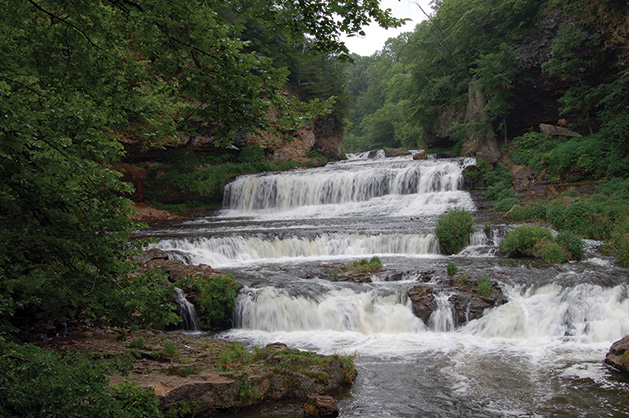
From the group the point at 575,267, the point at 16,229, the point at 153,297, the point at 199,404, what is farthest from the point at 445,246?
the point at 16,229

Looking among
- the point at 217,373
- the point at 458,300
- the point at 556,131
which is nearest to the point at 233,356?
the point at 217,373

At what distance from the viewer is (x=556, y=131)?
24.7 meters

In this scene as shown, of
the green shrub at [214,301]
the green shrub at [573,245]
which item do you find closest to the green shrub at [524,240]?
the green shrub at [573,245]

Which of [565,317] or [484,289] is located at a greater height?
[484,289]

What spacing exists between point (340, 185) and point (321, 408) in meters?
21.4

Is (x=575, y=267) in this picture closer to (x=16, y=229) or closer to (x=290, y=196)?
(x=16, y=229)

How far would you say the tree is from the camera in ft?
11.1

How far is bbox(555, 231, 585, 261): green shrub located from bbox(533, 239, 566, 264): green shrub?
11.8 inches

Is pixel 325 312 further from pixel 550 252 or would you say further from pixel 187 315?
pixel 550 252

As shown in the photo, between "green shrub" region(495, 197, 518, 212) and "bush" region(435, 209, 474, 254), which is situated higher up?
"green shrub" region(495, 197, 518, 212)

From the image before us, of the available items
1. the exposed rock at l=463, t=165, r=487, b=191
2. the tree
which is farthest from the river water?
the exposed rock at l=463, t=165, r=487, b=191

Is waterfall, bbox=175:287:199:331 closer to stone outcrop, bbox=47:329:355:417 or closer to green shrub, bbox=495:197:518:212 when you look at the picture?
stone outcrop, bbox=47:329:355:417

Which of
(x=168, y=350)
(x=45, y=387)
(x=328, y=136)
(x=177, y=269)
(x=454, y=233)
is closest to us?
(x=45, y=387)

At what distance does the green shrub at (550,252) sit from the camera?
12250mm
